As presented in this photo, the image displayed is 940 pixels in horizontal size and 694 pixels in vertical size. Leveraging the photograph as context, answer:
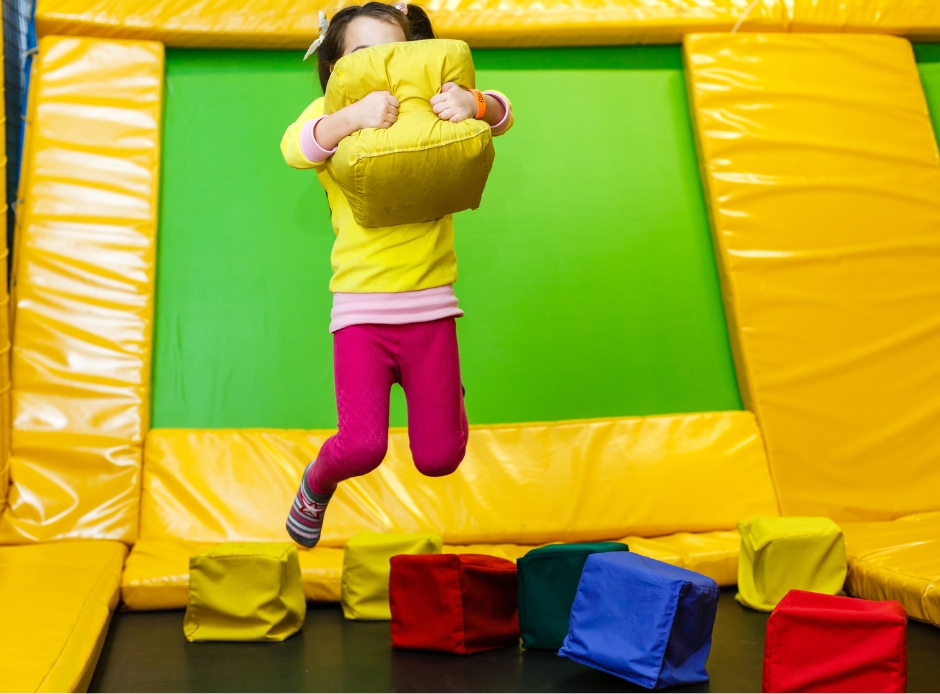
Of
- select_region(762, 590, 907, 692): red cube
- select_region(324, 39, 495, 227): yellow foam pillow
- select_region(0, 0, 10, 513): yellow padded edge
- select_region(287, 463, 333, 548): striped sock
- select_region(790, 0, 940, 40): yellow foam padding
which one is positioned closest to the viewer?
select_region(762, 590, 907, 692): red cube

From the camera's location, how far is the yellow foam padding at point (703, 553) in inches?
98.0

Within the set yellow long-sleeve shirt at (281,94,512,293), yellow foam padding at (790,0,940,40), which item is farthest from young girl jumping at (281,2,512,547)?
yellow foam padding at (790,0,940,40)

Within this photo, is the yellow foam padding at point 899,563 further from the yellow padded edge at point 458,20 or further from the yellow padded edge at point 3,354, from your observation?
the yellow padded edge at point 3,354

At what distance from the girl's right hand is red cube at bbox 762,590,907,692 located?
116 centimetres

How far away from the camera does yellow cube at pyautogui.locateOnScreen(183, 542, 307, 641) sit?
209 centimetres

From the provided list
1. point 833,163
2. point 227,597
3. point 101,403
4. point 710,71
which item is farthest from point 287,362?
point 833,163

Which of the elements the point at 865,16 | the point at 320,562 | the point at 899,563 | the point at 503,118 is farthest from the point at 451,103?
the point at 865,16

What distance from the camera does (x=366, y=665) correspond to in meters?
1.91

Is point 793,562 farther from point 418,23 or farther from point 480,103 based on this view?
point 418,23

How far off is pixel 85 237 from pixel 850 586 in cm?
251

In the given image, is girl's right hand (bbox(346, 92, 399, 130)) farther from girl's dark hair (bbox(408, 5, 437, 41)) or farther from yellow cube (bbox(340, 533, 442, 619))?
yellow cube (bbox(340, 533, 442, 619))

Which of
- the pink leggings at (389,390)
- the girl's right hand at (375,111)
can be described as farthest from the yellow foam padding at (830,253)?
the girl's right hand at (375,111)

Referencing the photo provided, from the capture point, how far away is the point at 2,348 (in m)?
2.72

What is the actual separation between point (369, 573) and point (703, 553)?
93cm
